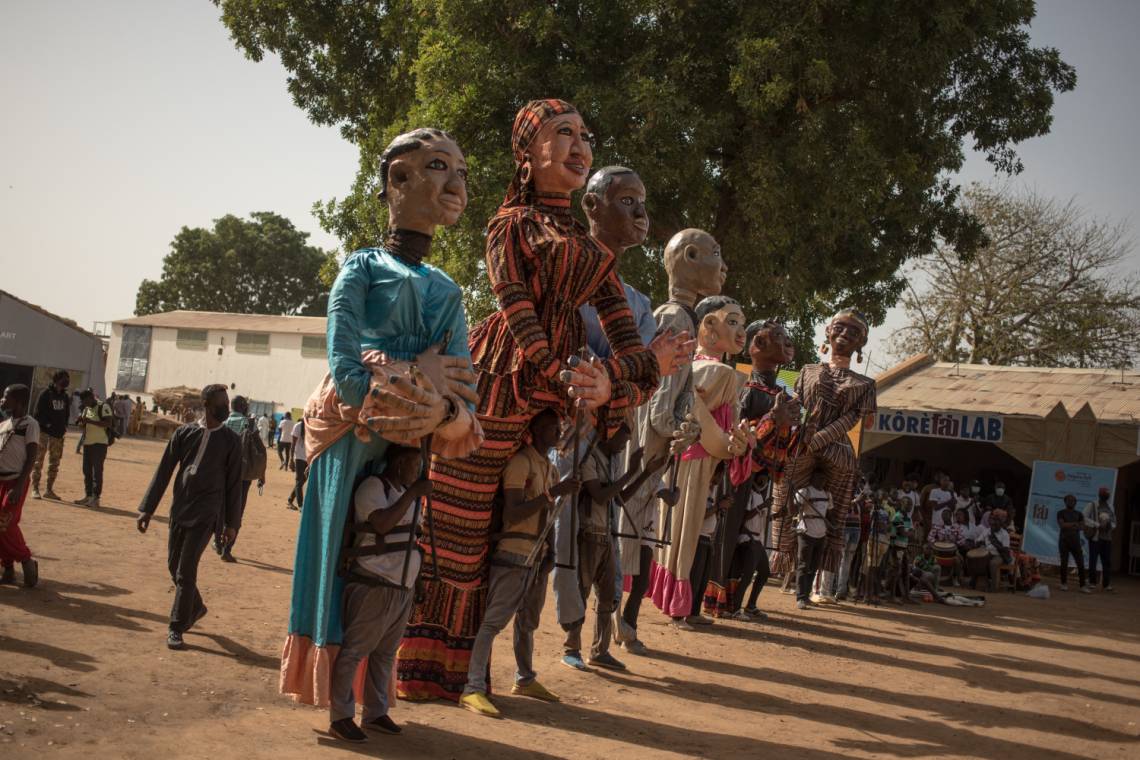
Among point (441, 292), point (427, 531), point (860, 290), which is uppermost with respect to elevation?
point (860, 290)

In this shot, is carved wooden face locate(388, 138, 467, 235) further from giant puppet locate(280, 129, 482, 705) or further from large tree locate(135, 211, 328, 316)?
large tree locate(135, 211, 328, 316)

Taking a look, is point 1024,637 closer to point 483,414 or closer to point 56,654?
point 483,414

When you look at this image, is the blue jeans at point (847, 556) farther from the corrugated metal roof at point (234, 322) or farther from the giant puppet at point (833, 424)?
the corrugated metal roof at point (234, 322)

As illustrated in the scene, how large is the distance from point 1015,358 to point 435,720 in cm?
3184

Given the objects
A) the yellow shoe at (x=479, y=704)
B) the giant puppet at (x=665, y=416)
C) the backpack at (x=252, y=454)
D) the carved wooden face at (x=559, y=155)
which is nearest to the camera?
the yellow shoe at (x=479, y=704)

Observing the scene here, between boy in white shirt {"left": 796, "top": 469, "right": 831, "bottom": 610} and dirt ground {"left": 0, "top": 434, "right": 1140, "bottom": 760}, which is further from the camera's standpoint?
boy in white shirt {"left": 796, "top": 469, "right": 831, "bottom": 610}

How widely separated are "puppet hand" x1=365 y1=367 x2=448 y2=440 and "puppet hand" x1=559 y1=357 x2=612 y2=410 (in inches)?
36.7

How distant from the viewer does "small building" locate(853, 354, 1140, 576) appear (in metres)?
20.4

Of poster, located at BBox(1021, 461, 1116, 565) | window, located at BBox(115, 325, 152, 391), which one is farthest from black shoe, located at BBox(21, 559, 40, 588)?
window, located at BBox(115, 325, 152, 391)

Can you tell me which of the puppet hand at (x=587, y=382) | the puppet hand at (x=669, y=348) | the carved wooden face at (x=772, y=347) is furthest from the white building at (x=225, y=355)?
the puppet hand at (x=587, y=382)

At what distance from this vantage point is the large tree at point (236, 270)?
62.7 m

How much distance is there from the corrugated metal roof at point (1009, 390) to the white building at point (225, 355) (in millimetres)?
32650

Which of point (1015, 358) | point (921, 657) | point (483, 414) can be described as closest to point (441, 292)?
point (483, 414)

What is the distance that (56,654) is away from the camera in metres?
5.71
